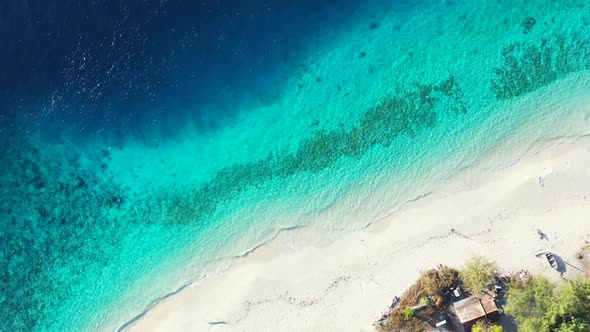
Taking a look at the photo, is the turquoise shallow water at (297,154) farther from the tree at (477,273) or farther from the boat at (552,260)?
the boat at (552,260)

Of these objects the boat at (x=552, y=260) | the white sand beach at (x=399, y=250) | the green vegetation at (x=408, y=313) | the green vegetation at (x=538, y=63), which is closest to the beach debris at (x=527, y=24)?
the green vegetation at (x=538, y=63)

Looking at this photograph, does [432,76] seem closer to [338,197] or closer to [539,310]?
[338,197]

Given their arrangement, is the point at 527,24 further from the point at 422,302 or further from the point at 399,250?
the point at 422,302

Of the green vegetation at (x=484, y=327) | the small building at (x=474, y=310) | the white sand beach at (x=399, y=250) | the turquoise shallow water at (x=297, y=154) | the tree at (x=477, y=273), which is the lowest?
the green vegetation at (x=484, y=327)

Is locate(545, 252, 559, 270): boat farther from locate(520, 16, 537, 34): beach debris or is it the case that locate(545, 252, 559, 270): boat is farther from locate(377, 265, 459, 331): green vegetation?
locate(520, 16, 537, 34): beach debris

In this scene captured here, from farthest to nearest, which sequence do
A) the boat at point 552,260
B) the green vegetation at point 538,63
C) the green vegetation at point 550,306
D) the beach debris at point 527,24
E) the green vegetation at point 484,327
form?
the beach debris at point 527,24 → the green vegetation at point 538,63 → the boat at point 552,260 → the green vegetation at point 484,327 → the green vegetation at point 550,306

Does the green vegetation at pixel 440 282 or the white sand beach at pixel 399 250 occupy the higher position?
the white sand beach at pixel 399 250

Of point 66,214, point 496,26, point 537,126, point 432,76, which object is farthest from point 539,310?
point 66,214

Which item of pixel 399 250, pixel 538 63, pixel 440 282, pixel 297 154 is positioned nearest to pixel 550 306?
Result: pixel 440 282
